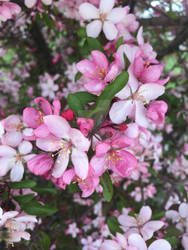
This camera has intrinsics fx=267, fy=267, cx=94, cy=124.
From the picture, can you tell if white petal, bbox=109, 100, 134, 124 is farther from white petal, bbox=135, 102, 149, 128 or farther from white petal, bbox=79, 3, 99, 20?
white petal, bbox=79, 3, 99, 20

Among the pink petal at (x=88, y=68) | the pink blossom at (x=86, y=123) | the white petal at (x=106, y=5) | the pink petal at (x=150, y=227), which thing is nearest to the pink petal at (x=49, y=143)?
the pink blossom at (x=86, y=123)

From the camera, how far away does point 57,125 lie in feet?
2.51

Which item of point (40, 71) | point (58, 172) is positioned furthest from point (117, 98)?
point (40, 71)

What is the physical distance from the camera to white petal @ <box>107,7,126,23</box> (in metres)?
1.14

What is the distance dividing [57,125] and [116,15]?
24.9 inches

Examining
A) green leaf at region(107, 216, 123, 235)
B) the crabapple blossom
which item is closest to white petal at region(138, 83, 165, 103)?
the crabapple blossom

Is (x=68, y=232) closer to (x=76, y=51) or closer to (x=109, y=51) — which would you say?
(x=109, y=51)

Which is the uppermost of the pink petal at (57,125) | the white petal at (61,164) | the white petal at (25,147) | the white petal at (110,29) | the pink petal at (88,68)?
the white petal at (110,29)

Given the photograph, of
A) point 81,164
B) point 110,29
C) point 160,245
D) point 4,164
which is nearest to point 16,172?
point 4,164

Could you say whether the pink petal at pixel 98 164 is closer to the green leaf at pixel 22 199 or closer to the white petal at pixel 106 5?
the green leaf at pixel 22 199

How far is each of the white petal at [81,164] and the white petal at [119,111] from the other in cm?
14

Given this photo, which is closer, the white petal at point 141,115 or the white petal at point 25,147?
the white petal at point 141,115

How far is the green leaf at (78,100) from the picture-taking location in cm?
83

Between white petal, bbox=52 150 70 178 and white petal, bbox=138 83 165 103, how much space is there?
11.8 inches
